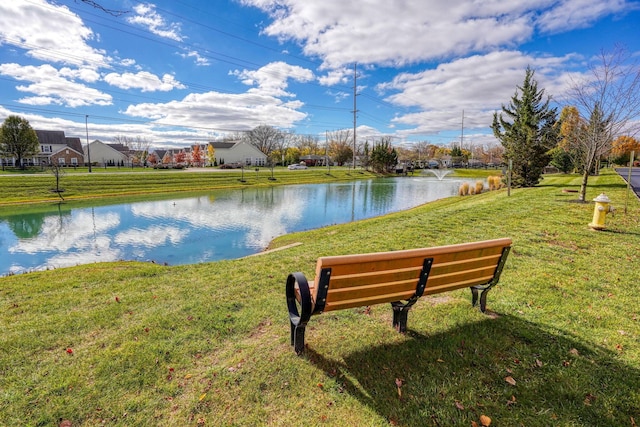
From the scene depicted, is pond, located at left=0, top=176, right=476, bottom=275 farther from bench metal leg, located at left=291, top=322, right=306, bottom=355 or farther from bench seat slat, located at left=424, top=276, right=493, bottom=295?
bench seat slat, located at left=424, top=276, right=493, bottom=295

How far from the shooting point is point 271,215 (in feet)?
67.4

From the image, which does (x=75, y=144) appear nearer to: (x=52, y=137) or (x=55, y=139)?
(x=55, y=139)

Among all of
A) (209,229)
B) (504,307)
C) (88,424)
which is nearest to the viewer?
(88,424)

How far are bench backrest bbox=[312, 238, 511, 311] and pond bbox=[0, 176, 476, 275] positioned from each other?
9252 mm

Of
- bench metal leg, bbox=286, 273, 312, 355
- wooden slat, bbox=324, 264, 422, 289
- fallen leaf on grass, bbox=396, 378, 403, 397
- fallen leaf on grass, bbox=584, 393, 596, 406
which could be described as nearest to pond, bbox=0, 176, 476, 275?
bench metal leg, bbox=286, 273, 312, 355

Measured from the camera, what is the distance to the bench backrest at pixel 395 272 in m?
2.79

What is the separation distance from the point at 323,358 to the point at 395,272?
3.67 ft

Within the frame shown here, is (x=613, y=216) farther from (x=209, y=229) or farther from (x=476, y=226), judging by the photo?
(x=209, y=229)

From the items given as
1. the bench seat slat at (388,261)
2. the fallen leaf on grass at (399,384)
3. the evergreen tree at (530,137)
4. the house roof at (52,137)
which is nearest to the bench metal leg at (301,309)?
the bench seat slat at (388,261)

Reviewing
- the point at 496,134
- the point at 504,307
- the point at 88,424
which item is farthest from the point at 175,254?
the point at 496,134

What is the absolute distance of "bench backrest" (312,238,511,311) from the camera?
9.15 ft

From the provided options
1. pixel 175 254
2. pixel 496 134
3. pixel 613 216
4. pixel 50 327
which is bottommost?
pixel 175 254

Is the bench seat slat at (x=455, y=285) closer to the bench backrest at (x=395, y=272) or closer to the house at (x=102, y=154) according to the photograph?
the bench backrest at (x=395, y=272)

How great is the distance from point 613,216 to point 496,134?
19488mm
